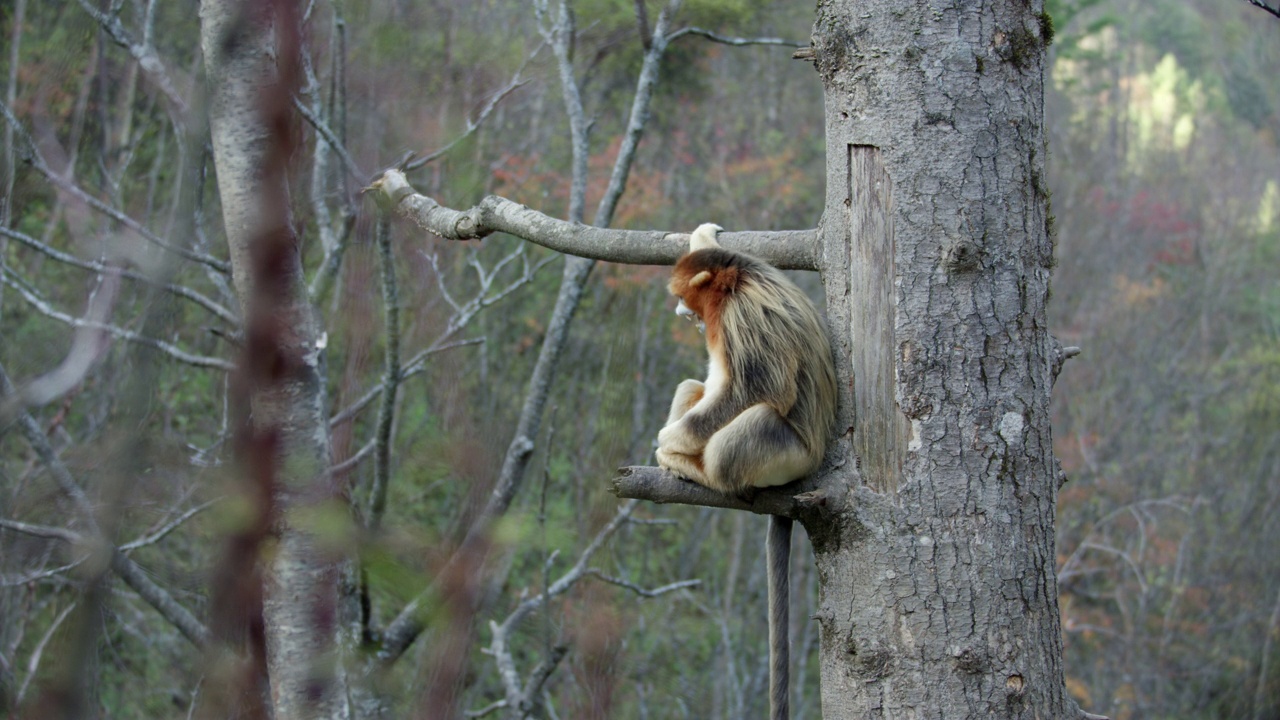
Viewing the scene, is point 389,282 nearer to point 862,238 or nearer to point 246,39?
point 862,238

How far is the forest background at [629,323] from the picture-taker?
472cm

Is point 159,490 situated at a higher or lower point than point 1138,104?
lower

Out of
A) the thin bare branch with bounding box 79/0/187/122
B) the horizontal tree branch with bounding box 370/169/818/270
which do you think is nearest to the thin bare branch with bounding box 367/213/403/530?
the thin bare branch with bounding box 79/0/187/122

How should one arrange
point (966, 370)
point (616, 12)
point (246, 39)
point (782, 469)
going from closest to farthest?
point (246, 39) < point (966, 370) < point (782, 469) < point (616, 12)

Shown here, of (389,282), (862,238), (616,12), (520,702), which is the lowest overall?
(520,702)

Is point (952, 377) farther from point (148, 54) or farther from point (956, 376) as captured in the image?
point (148, 54)

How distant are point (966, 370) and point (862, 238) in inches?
13.4

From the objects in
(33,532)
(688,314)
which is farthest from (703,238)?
(33,532)

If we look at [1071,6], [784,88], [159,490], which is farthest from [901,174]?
[1071,6]

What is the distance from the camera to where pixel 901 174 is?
6.54 feet

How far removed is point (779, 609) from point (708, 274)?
0.91m

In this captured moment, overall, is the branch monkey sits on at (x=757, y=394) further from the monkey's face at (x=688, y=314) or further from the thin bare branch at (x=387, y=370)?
the thin bare branch at (x=387, y=370)

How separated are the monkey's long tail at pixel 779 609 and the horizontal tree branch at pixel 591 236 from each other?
27.6 inches

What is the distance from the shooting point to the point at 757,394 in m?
2.75
